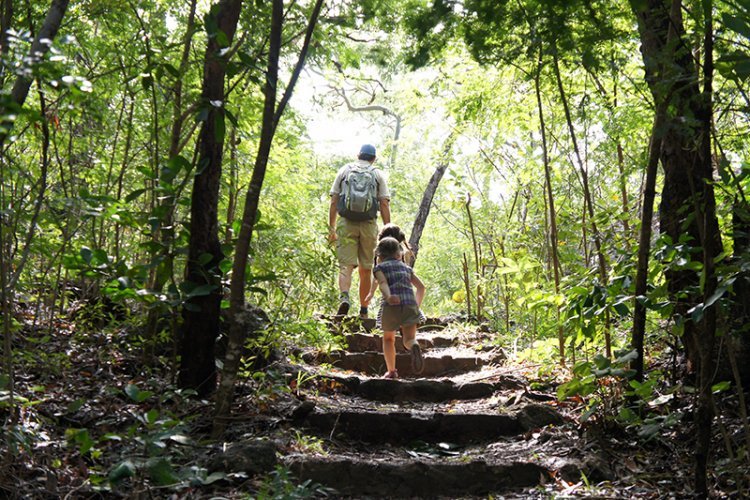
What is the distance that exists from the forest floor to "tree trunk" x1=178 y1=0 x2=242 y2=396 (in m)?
0.23

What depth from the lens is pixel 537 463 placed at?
148 inches

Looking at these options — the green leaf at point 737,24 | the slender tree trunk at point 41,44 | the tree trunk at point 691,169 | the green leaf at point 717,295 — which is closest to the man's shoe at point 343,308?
the tree trunk at point 691,169

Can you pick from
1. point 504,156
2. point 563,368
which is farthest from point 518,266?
point 504,156

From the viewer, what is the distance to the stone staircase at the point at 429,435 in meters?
3.64

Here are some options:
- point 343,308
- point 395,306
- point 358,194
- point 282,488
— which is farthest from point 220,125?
point 343,308

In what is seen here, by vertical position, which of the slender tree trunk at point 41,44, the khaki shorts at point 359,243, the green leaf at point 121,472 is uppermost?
the slender tree trunk at point 41,44

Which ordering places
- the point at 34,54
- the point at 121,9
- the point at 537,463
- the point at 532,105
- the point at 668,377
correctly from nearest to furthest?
the point at 34,54
the point at 537,463
the point at 668,377
the point at 121,9
the point at 532,105

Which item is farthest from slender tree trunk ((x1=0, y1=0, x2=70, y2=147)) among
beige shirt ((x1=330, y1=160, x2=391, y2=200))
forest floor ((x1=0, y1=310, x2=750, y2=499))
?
beige shirt ((x1=330, y1=160, x2=391, y2=200))

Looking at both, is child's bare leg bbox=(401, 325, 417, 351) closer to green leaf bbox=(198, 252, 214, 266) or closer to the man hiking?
the man hiking

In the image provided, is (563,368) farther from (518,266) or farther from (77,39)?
(77,39)

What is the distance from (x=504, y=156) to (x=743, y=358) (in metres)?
4.71

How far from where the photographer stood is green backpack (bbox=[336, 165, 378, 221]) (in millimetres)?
7616

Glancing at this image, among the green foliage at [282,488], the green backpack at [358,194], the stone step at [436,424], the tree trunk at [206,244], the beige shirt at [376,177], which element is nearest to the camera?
the green foliage at [282,488]

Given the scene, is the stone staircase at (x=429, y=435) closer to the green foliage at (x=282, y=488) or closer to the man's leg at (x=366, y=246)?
the green foliage at (x=282, y=488)
